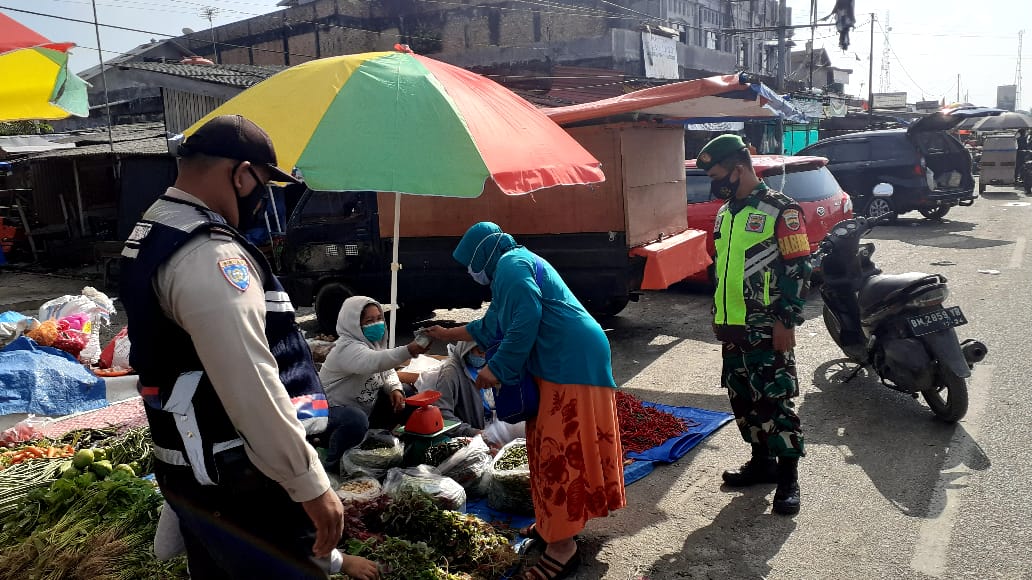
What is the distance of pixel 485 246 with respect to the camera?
3613 mm

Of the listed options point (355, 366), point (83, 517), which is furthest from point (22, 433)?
point (355, 366)

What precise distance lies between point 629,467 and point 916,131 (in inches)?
508

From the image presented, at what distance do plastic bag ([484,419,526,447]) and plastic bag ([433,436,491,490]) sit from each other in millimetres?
395

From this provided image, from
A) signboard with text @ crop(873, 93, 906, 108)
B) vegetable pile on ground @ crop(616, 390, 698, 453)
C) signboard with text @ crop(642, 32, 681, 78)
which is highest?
signboard with text @ crop(642, 32, 681, 78)

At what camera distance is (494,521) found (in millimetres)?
4074

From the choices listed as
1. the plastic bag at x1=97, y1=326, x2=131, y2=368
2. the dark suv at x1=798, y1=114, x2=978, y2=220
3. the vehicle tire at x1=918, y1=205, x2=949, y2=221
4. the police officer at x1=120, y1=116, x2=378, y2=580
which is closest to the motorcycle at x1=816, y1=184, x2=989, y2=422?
the police officer at x1=120, y1=116, x2=378, y2=580

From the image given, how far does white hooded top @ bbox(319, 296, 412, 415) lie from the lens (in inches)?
179

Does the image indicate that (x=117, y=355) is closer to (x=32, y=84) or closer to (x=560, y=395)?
(x=32, y=84)

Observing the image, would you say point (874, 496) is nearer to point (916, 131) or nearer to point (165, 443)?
point (165, 443)

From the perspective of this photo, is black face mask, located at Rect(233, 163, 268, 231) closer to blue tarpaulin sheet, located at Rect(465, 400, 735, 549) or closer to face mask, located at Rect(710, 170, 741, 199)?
blue tarpaulin sheet, located at Rect(465, 400, 735, 549)

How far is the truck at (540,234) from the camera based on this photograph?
719 cm

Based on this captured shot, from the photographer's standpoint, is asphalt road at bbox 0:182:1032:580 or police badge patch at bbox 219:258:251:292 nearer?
police badge patch at bbox 219:258:251:292

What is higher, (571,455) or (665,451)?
(571,455)

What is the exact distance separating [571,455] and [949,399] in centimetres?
308
